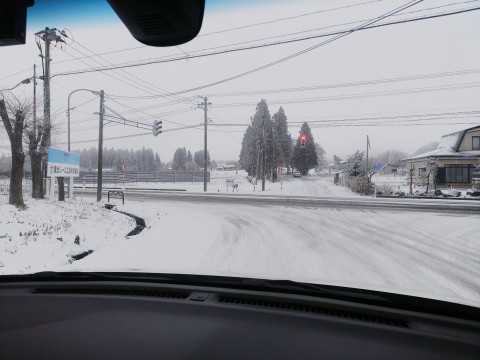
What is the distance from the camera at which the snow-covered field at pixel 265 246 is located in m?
5.83

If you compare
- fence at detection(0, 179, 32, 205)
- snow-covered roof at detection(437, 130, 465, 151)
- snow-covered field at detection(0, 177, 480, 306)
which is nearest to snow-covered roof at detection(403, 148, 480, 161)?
snow-covered roof at detection(437, 130, 465, 151)

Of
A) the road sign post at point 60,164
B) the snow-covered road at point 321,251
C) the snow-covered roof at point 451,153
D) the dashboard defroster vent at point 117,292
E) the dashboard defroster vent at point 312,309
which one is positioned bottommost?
the snow-covered road at point 321,251

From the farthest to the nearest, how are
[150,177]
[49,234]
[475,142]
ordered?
[150,177], [475,142], [49,234]

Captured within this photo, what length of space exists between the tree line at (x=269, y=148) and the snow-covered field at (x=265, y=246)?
1400cm

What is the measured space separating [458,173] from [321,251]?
26360 millimetres

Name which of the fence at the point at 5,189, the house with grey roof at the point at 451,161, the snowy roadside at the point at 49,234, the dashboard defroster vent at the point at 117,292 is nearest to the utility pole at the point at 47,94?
the fence at the point at 5,189

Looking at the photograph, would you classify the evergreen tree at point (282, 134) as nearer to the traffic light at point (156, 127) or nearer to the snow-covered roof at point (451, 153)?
the snow-covered roof at point (451, 153)

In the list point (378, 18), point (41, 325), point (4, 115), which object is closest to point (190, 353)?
point (41, 325)

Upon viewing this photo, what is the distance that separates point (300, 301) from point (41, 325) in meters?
1.68

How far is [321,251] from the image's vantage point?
24.7 feet

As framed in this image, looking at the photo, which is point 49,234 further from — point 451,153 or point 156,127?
point 451,153

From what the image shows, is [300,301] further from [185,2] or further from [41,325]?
[185,2]

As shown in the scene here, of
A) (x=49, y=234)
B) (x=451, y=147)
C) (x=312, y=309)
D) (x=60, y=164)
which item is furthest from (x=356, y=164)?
(x=312, y=309)

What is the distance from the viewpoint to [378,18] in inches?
251
